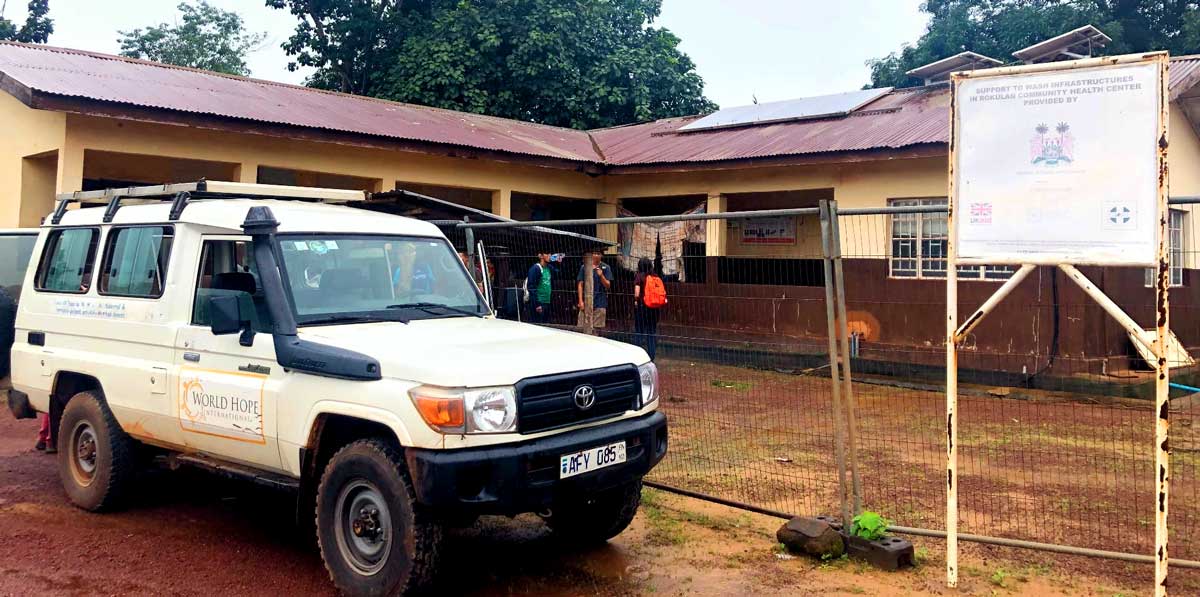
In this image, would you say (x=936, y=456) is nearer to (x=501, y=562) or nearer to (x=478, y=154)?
(x=501, y=562)

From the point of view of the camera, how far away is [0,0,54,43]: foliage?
89.3 ft

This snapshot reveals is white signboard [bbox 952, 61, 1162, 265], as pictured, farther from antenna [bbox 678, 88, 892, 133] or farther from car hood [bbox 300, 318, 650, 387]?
antenna [bbox 678, 88, 892, 133]

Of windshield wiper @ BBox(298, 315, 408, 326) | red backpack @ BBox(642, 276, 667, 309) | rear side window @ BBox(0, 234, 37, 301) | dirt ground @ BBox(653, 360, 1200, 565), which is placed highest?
rear side window @ BBox(0, 234, 37, 301)

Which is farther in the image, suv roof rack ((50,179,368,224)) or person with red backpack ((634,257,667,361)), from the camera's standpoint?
person with red backpack ((634,257,667,361))

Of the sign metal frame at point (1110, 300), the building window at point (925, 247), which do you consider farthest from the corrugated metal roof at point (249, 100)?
the sign metal frame at point (1110, 300)

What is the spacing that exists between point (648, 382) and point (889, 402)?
468cm

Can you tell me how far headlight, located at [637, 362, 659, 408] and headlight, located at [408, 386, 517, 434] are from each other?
0.97 m

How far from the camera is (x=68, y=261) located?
6.12 m

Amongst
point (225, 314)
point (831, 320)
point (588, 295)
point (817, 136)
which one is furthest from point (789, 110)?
point (225, 314)

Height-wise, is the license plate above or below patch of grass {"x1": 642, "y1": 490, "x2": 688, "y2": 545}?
above

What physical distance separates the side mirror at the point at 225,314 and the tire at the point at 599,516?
2030 mm

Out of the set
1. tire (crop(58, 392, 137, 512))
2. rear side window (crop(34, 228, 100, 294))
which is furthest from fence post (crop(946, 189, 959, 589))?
rear side window (crop(34, 228, 100, 294))

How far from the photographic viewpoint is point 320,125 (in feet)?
41.0

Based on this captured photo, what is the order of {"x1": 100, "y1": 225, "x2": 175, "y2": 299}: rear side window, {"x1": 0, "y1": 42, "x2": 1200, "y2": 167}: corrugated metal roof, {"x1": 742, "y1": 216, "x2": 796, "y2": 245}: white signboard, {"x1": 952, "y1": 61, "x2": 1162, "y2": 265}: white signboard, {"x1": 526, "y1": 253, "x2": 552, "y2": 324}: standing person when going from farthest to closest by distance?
{"x1": 742, "y1": 216, "x2": 796, "y2": 245}: white signboard < {"x1": 0, "y1": 42, "x2": 1200, "y2": 167}: corrugated metal roof < {"x1": 526, "y1": 253, "x2": 552, "y2": 324}: standing person < {"x1": 100, "y1": 225, "x2": 175, "y2": 299}: rear side window < {"x1": 952, "y1": 61, "x2": 1162, "y2": 265}: white signboard
